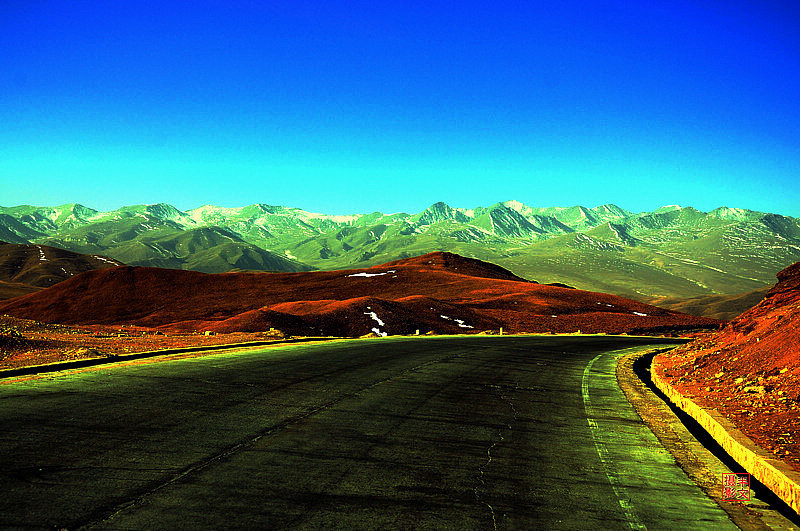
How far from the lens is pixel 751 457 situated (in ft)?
25.5

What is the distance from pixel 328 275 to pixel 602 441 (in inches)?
3931

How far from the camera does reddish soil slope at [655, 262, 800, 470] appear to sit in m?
9.64

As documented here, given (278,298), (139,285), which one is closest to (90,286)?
(139,285)

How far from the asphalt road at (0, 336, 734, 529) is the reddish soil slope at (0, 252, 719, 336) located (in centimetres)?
3488

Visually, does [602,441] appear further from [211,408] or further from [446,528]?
[211,408]

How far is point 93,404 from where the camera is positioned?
10.0 m

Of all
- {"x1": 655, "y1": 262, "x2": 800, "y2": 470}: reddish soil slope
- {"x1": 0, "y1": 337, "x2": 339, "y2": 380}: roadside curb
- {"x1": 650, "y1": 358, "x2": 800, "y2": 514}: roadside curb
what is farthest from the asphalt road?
{"x1": 655, "y1": 262, "x2": 800, "y2": 470}: reddish soil slope

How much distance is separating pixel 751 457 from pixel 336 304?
52.0 m

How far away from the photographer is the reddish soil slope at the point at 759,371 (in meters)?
9.64

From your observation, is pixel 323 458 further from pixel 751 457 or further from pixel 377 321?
pixel 377 321

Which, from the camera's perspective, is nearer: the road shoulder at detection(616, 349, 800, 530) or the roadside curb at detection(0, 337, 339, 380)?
the road shoulder at detection(616, 349, 800, 530)

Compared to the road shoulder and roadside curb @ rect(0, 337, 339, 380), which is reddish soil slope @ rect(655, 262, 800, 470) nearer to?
the road shoulder

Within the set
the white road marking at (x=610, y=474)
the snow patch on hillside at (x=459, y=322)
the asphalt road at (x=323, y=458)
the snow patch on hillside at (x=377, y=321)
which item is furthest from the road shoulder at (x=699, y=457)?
the snow patch on hillside at (x=459, y=322)

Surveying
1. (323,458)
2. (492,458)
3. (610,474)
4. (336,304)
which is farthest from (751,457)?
(336,304)
